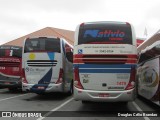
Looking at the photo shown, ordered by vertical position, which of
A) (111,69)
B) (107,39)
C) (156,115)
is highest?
(107,39)

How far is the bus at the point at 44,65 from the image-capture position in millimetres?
17125

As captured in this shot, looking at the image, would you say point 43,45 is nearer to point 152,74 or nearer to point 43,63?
point 43,63

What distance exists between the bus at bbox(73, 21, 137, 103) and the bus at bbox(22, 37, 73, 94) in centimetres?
464

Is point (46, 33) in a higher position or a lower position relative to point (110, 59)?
higher

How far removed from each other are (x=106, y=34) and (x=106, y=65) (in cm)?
115

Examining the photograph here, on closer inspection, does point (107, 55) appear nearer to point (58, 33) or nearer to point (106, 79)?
point (106, 79)

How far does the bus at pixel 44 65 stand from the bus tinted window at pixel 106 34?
4684mm

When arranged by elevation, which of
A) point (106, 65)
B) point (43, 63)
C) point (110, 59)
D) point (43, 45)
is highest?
point (43, 45)

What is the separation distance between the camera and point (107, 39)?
41.0 feet

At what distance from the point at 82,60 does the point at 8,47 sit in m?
10.9

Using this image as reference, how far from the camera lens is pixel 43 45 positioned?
57.1ft

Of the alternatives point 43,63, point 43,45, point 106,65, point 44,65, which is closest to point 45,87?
point 44,65

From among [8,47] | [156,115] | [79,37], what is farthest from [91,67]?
[8,47]

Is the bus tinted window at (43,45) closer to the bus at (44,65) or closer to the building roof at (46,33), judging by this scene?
the bus at (44,65)
